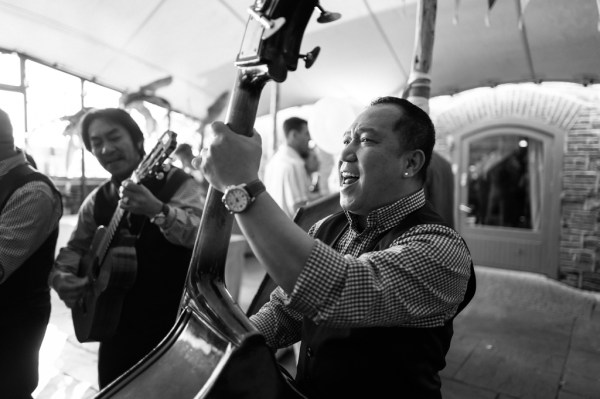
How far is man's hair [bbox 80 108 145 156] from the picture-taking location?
6.56 ft

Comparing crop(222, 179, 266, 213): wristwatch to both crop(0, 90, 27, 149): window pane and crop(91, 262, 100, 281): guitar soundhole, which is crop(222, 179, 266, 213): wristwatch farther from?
crop(0, 90, 27, 149): window pane

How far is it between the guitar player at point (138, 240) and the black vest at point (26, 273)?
16cm

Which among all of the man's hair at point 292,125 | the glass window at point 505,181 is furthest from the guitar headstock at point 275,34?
the glass window at point 505,181

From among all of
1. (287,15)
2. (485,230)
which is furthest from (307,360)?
(485,230)

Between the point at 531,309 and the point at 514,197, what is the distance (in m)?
2.41

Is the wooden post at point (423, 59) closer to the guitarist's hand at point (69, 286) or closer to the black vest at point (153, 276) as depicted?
the black vest at point (153, 276)

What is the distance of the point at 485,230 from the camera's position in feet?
22.5

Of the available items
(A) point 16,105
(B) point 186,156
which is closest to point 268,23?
(A) point 16,105

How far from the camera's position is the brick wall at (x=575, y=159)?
5.73 meters

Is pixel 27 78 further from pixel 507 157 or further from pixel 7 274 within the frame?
pixel 507 157

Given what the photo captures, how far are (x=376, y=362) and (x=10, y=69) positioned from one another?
4146mm

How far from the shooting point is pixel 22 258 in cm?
170

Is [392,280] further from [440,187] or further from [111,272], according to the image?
[440,187]

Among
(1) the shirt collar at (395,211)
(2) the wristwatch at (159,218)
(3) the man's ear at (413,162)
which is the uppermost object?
(3) the man's ear at (413,162)
